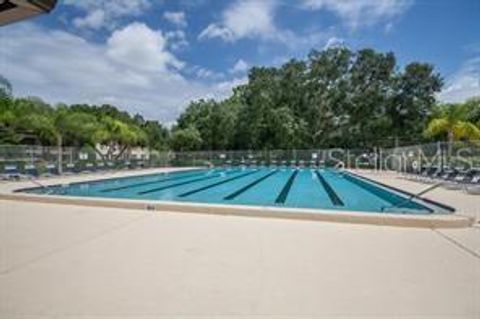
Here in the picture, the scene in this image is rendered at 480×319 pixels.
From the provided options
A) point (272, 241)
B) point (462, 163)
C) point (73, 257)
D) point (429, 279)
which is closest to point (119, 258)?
point (73, 257)

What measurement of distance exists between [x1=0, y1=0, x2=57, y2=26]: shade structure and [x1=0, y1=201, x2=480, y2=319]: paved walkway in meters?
1.79

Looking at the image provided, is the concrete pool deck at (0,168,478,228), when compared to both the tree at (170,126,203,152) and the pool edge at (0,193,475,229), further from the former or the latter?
the tree at (170,126,203,152)

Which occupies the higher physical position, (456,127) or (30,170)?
(456,127)

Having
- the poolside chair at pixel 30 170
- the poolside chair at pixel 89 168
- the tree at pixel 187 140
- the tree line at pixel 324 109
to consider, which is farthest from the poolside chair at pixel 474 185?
the tree at pixel 187 140

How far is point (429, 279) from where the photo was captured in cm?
365

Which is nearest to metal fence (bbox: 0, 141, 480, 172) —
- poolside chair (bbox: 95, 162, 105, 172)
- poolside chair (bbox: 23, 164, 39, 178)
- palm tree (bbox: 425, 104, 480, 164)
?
poolside chair (bbox: 95, 162, 105, 172)

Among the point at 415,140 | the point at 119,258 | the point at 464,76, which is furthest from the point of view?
the point at 415,140

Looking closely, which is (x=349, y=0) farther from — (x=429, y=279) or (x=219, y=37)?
(x=219, y=37)

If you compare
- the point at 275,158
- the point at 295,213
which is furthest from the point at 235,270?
the point at 275,158

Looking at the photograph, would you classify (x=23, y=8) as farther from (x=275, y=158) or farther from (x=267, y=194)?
(x=275, y=158)

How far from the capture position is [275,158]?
1208 inches

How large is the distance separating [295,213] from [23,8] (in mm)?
5394

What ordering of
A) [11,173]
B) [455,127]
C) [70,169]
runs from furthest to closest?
[455,127] → [70,169] → [11,173]

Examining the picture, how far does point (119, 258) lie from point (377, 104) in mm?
30793
